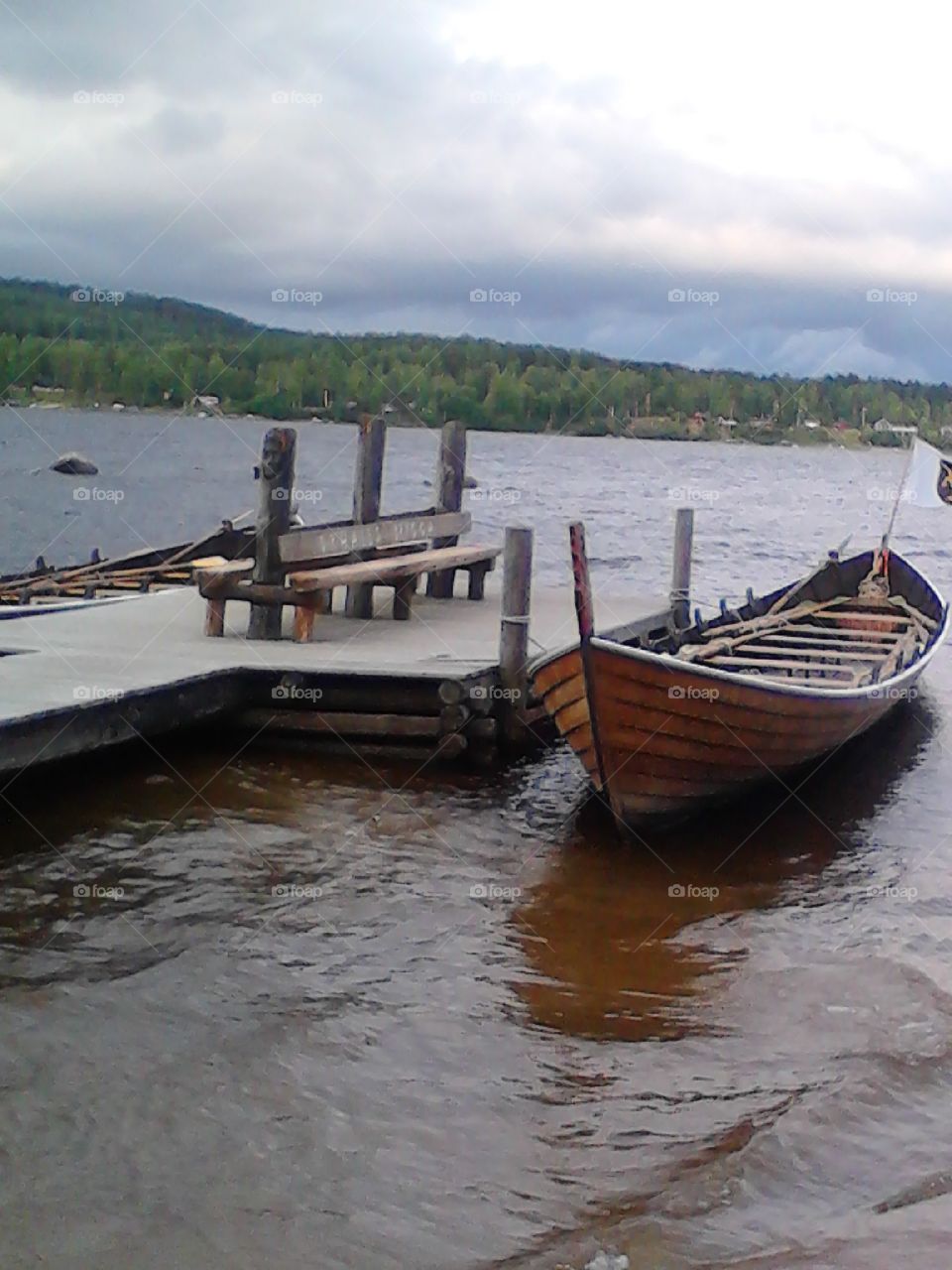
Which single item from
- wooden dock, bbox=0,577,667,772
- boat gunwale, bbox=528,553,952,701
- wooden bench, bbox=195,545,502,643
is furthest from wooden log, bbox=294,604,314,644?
boat gunwale, bbox=528,553,952,701

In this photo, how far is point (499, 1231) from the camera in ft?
17.0

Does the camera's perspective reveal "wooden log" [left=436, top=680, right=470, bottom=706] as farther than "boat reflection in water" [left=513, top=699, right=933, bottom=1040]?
Result: Yes

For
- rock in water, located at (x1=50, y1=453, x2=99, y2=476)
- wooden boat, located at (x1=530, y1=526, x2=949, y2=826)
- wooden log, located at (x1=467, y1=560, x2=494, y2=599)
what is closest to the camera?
wooden boat, located at (x1=530, y1=526, x2=949, y2=826)

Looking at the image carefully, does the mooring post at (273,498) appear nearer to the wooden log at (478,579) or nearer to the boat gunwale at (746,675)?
the boat gunwale at (746,675)

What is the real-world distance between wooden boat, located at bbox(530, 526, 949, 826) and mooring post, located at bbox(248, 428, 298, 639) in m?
2.94

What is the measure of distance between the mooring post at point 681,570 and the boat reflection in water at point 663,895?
3.15 metres

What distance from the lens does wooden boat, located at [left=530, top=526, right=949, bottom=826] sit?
29.8ft

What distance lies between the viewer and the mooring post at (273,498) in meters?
11.7

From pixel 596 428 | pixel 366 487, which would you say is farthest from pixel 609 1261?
pixel 596 428

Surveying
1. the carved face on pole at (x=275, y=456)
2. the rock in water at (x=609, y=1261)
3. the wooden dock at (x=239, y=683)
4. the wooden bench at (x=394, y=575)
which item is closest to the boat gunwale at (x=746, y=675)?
the wooden dock at (x=239, y=683)

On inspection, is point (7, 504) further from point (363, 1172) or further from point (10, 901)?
point (363, 1172)

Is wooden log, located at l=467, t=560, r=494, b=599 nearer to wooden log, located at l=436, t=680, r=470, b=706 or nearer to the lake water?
the lake water

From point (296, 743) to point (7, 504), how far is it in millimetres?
41448

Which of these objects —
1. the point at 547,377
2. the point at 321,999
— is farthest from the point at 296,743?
the point at 547,377
